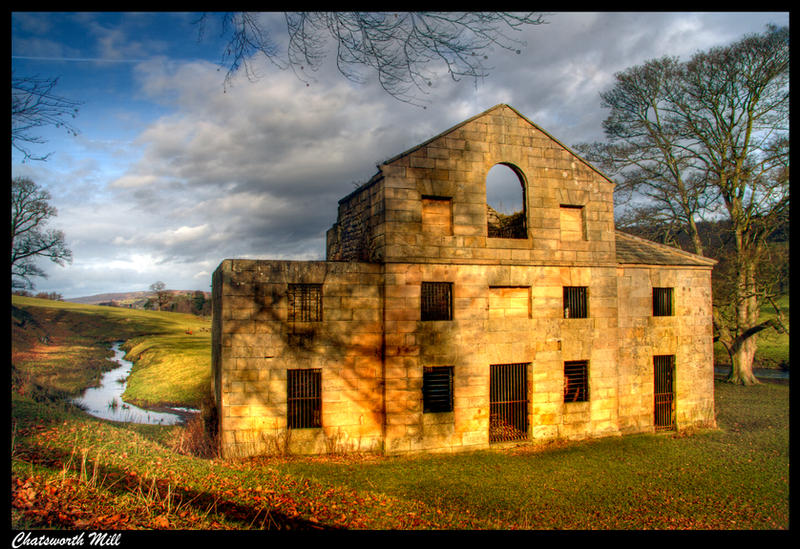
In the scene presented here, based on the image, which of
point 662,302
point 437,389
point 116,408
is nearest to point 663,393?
point 662,302

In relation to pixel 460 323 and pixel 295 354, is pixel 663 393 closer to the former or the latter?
pixel 460 323

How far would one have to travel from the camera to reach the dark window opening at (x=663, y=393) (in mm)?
15555

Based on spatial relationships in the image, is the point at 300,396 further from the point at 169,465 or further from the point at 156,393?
the point at 156,393

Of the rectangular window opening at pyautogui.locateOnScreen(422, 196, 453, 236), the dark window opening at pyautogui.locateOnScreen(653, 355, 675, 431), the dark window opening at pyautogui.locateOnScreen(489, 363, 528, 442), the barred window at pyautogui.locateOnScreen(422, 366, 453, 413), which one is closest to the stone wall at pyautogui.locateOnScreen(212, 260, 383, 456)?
the barred window at pyautogui.locateOnScreen(422, 366, 453, 413)

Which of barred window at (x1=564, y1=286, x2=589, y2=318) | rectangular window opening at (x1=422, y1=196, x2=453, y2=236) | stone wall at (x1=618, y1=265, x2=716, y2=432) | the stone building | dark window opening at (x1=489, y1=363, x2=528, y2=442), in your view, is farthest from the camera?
stone wall at (x1=618, y1=265, x2=716, y2=432)

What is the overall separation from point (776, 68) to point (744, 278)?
33.9 feet

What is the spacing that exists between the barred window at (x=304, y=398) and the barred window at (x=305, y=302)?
145 cm

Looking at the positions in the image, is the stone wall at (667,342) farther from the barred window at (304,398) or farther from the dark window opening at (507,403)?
the barred window at (304,398)

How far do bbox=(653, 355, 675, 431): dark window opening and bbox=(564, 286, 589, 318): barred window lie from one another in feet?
12.0

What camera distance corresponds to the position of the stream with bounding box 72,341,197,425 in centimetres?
1884

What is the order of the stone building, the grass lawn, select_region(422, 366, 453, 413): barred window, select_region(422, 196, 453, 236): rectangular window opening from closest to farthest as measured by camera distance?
the grass lawn, the stone building, select_region(422, 366, 453, 413): barred window, select_region(422, 196, 453, 236): rectangular window opening

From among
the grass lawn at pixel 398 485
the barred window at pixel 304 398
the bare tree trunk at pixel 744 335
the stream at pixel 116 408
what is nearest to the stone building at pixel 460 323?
the barred window at pixel 304 398

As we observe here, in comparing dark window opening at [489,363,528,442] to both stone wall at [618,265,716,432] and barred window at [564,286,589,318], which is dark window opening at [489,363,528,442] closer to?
barred window at [564,286,589,318]

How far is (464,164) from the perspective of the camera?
531 inches
